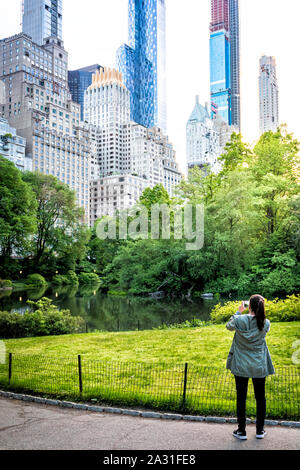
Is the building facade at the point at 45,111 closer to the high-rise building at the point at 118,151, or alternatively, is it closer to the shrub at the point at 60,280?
the high-rise building at the point at 118,151

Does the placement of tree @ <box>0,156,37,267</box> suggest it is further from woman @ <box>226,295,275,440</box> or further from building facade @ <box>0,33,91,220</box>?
building facade @ <box>0,33,91,220</box>

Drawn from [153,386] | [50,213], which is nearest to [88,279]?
[50,213]

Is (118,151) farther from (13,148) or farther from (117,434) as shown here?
(117,434)

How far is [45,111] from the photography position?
11612 centimetres

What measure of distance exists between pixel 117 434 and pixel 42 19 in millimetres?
168369

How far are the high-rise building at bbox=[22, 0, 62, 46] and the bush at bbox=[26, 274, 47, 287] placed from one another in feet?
413

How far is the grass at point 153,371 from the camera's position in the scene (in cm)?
656

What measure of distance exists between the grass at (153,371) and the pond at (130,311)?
5.33 m

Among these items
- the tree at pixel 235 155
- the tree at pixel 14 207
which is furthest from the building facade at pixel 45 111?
the tree at pixel 235 155

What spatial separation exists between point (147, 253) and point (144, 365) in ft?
81.7

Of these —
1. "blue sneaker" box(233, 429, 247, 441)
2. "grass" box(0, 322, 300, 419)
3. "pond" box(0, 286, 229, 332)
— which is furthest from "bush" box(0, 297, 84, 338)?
"blue sneaker" box(233, 429, 247, 441)

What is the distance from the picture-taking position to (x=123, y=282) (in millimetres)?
35781

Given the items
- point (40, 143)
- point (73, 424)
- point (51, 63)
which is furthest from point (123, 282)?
point (51, 63)
